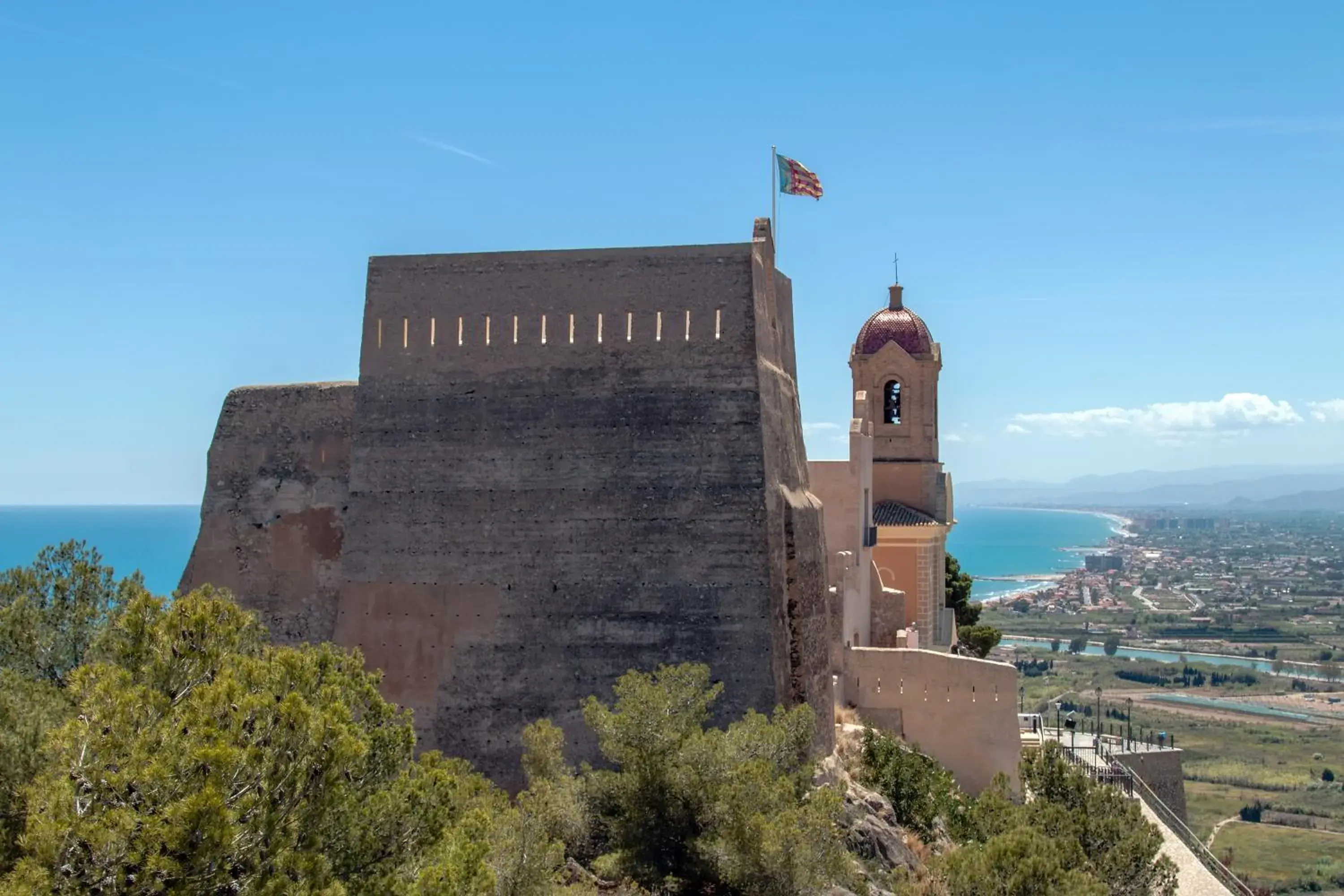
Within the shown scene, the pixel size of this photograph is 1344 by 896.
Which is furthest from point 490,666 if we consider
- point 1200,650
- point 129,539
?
point 129,539

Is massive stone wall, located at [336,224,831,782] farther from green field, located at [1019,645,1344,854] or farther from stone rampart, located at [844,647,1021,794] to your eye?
green field, located at [1019,645,1344,854]

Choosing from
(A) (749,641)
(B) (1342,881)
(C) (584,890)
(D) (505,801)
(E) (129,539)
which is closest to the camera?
(C) (584,890)

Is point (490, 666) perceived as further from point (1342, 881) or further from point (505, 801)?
point (1342, 881)

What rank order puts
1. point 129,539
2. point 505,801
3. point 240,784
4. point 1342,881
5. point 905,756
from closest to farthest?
1. point 240,784
2. point 505,801
3. point 905,756
4. point 1342,881
5. point 129,539

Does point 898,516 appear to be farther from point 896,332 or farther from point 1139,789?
point 1139,789

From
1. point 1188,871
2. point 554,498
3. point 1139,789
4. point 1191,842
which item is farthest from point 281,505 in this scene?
point 1139,789

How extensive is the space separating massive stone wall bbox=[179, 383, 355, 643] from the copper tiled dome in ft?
51.8

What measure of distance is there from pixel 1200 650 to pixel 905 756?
12956 centimetres

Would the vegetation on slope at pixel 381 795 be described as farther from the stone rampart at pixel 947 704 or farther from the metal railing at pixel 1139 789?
the metal railing at pixel 1139 789

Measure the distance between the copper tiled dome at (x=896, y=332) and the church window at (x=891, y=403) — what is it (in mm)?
932

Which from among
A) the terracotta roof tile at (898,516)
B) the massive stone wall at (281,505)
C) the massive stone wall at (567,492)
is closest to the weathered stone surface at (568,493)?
the massive stone wall at (567,492)

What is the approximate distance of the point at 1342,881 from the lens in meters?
57.6

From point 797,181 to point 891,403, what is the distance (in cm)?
1149

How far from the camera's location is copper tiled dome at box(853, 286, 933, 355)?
3406 cm
